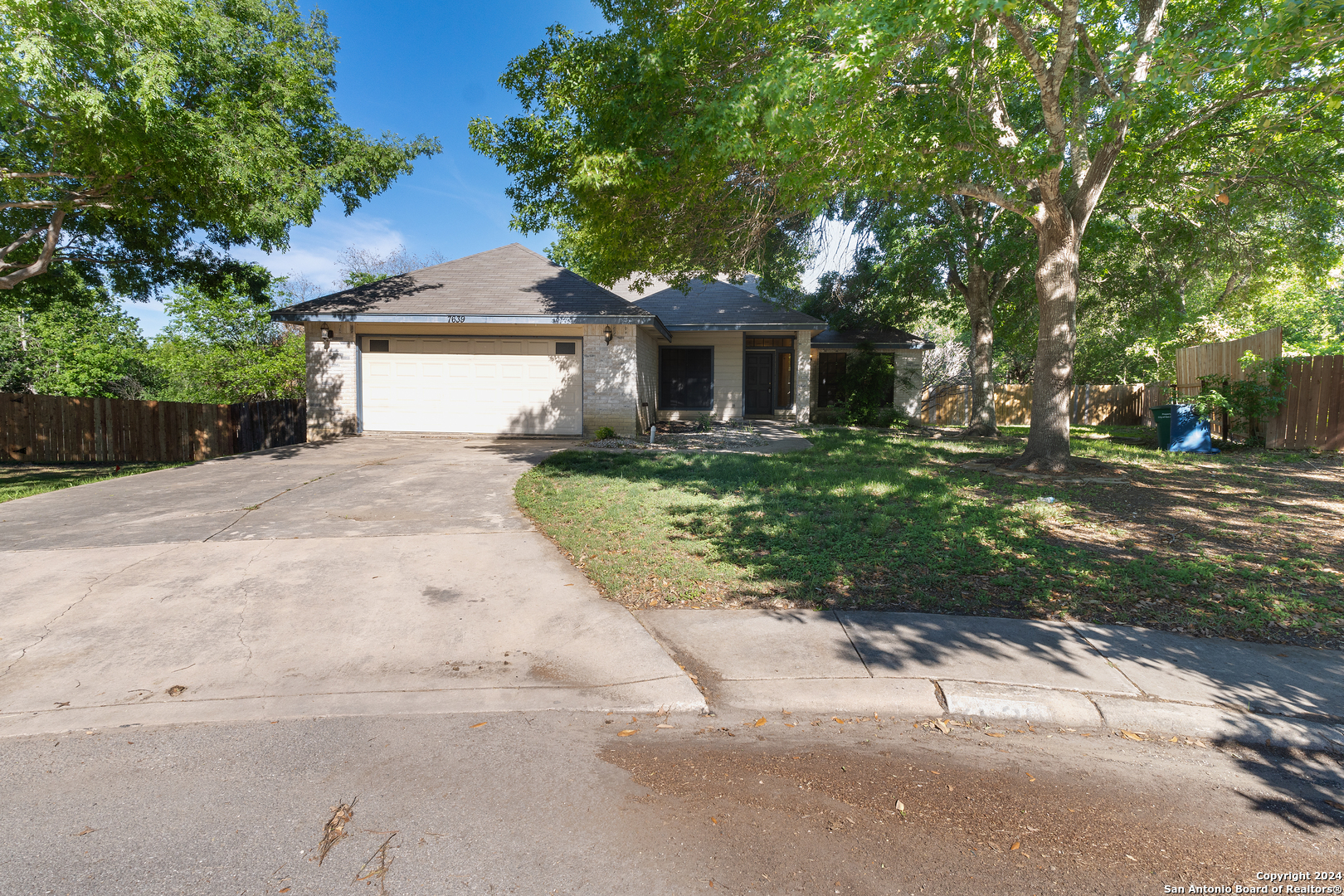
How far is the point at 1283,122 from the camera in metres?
8.76

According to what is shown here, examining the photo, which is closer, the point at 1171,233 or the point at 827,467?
the point at 827,467

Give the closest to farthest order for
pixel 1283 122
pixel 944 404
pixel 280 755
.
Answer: pixel 280 755, pixel 1283 122, pixel 944 404

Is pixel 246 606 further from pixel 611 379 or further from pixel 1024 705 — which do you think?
pixel 611 379

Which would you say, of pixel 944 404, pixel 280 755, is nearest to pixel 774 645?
pixel 280 755

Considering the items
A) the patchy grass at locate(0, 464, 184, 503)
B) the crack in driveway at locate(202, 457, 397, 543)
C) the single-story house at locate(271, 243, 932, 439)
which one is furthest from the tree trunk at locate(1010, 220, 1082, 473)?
the patchy grass at locate(0, 464, 184, 503)

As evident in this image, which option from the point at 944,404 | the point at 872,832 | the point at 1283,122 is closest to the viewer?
the point at 872,832

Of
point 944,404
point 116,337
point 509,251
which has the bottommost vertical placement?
point 944,404

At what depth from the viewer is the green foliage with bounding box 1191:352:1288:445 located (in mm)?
11758

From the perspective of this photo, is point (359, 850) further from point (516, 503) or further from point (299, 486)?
point (299, 486)

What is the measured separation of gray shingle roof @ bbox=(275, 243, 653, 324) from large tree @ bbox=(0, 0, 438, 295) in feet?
7.32

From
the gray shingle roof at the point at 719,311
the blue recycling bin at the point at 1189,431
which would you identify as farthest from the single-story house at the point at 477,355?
the blue recycling bin at the point at 1189,431

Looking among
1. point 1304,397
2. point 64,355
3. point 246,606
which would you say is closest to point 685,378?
point 1304,397

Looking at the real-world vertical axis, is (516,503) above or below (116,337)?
below

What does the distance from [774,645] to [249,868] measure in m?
2.64
